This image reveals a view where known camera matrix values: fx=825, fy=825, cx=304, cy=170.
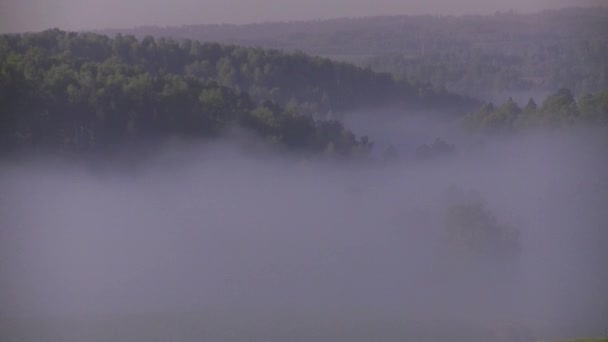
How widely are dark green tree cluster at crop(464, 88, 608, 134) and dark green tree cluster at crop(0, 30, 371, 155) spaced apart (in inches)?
71.7

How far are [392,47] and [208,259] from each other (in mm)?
4252

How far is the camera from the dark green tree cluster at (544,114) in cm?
1080

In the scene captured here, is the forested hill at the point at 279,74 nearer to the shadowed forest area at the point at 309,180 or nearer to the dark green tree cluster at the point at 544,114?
the shadowed forest area at the point at 309,180

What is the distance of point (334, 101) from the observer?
12180 mm

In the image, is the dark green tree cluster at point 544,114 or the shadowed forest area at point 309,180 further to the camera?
the dark green tree cluster at point 544,114

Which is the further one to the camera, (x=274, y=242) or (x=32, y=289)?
(x=274, y=242)

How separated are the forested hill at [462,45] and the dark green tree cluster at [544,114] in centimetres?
18

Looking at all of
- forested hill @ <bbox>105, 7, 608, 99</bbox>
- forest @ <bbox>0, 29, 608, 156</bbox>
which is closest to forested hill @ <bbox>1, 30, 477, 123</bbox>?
forest @ <bbox>0, 29, 608, 156</bbox>

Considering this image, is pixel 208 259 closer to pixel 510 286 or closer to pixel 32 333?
pixel 32 333

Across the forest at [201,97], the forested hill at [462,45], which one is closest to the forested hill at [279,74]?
the forest at [201,97]

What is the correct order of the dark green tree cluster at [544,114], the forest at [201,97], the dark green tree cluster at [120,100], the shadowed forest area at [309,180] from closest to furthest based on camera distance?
the shadowed forest area at [309,180], the dark green tree cluster at [120,100], the forest at [201,97], the dark green tree cluster at [544,114]

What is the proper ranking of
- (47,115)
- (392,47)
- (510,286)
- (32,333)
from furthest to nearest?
(392,47) < (47,115) < (510,286) < (32,333)

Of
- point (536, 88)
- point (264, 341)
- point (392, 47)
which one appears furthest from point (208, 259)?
point (536, 88)

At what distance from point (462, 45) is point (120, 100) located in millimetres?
4800
